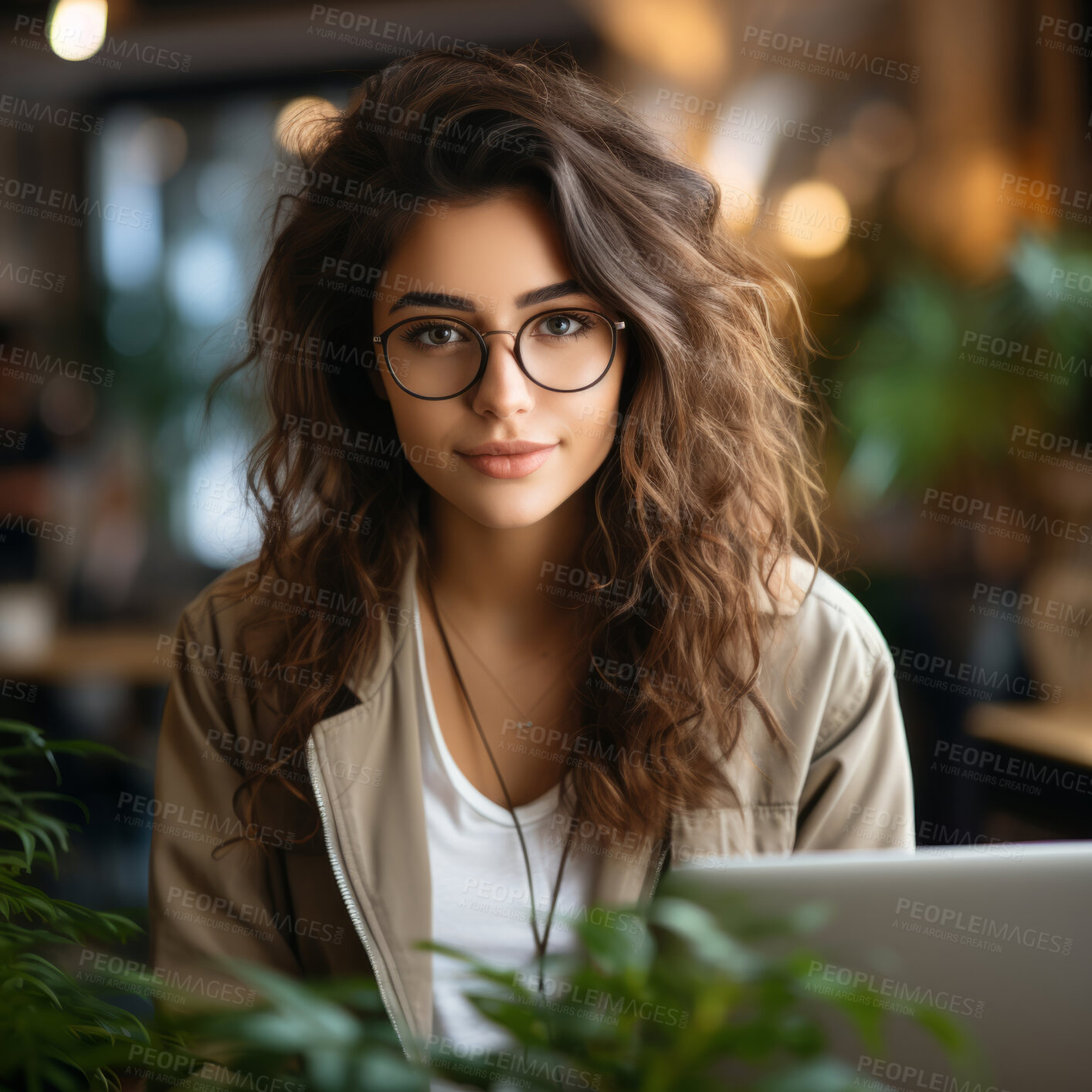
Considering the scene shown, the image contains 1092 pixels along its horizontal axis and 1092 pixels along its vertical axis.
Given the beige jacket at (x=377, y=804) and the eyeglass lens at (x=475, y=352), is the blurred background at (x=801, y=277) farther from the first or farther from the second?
the eyeglass lens at (x=475, y=352)

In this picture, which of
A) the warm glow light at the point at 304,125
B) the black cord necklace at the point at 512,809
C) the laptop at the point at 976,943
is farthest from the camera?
the warm glow light at the point at 304,125

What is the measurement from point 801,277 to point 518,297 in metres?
3.36

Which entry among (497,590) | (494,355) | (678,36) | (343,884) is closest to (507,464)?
(494,355)

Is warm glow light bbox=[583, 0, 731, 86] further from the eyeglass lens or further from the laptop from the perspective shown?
the laptop

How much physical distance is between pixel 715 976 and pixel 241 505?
1220 mm

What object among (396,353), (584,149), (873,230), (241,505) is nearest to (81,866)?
(241,505)

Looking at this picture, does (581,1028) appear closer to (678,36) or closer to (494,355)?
(494,355)

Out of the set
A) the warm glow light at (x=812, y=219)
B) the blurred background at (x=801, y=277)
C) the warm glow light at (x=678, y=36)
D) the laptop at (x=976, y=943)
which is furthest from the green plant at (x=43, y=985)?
the warm glow light at (x=678, y=36)

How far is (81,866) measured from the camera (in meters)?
3.48

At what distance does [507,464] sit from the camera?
117 centimetres

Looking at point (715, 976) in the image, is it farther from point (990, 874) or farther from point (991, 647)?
point (991, 647)

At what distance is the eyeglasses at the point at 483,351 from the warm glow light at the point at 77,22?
4.32 feet

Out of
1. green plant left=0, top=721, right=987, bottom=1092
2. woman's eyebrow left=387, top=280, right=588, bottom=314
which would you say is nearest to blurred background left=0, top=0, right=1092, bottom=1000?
woman's eyebrow left=387, top=280, right=588, bottom=314

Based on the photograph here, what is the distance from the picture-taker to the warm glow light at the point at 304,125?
1.37m
